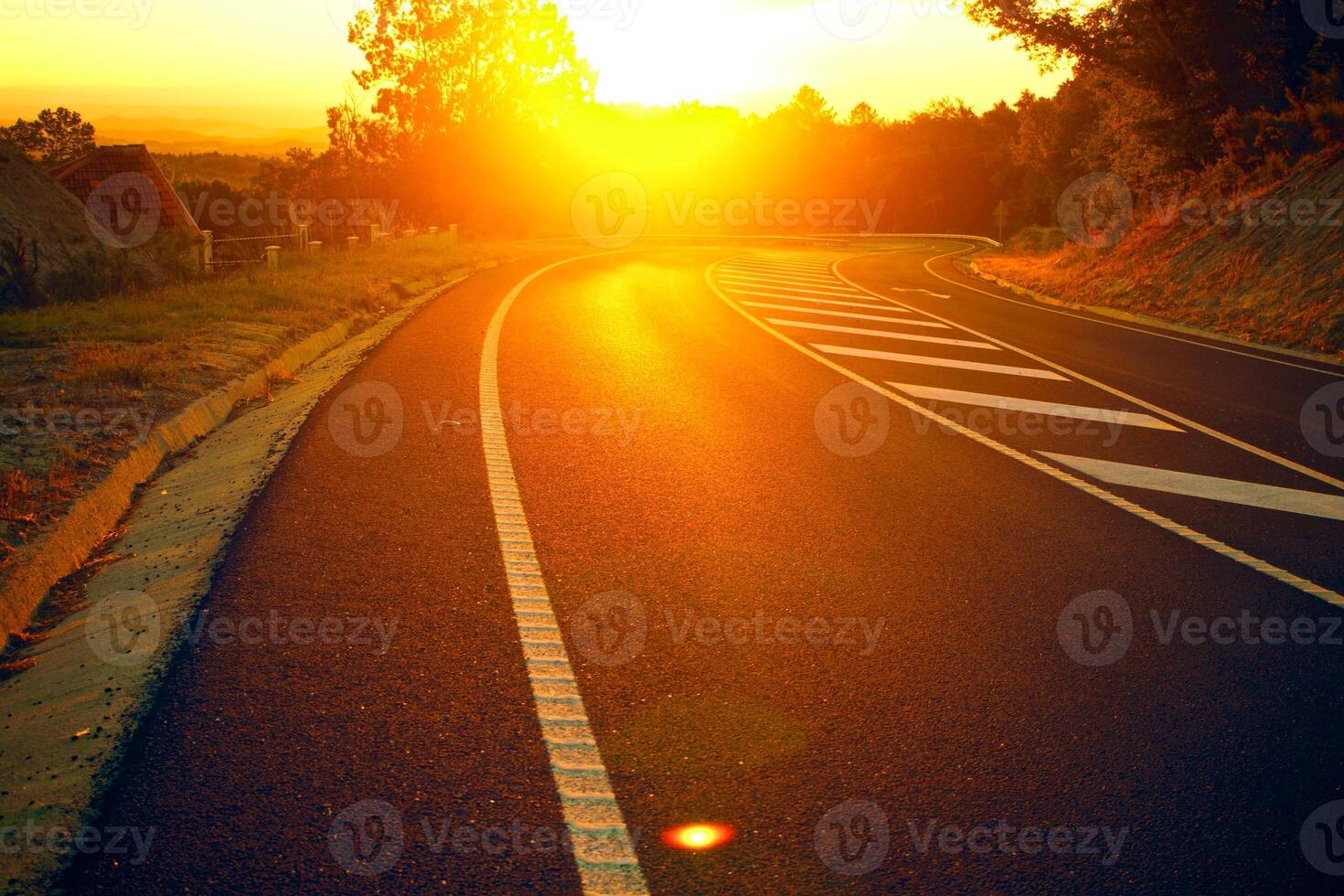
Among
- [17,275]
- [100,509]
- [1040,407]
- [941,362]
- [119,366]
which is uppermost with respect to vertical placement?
[17,275]

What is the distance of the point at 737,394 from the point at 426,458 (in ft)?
11.6

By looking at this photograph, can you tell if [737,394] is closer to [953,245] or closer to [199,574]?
[199,574]

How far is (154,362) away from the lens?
9391 mm

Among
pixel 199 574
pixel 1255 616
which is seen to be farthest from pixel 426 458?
pixel 1255 616

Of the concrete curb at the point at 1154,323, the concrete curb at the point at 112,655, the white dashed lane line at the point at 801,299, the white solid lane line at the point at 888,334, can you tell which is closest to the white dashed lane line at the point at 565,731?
the concrete curb at the point at 112,655

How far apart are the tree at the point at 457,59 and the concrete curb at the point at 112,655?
54472 millimetres

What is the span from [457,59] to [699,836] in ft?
198

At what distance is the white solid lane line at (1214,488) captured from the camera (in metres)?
6.71

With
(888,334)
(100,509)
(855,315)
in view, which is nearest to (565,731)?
(100,509)

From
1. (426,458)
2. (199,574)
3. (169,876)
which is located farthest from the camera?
(426,458)

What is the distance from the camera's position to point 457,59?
57469 mm

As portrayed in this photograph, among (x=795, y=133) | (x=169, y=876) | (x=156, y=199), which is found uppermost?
(x=795, y=133)

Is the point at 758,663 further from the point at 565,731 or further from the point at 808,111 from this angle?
the point at 808,111

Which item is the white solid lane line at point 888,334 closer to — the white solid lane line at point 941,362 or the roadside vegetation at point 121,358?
the white solid lane line at point 941,362
